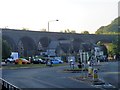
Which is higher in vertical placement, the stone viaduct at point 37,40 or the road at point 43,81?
the stone viaduct at point 37,40

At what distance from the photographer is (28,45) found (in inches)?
4867

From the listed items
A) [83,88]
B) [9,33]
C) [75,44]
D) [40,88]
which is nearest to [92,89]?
[83,88]

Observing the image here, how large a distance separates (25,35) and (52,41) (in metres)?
11.9

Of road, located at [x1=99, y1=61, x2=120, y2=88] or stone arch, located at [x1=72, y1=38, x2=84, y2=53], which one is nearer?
road, located at [x1=99, y1=61, x2=120, y2=88]

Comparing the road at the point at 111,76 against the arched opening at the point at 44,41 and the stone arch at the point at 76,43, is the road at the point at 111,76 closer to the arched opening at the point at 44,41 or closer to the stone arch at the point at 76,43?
the arched opening at the point at 44,41

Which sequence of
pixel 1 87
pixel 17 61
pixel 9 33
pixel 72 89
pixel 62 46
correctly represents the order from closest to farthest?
pixel 1 87 → pixel 72 89 → pixel 17 61 → pixel 9 33 → pixel 62 46

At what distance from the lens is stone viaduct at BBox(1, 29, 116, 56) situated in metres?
113

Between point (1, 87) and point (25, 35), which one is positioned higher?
point (25, 35)

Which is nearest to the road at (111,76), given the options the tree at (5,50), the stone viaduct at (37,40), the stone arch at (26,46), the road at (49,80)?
the road at (49,80)

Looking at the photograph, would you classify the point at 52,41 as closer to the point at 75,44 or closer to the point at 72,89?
the point at 75,44

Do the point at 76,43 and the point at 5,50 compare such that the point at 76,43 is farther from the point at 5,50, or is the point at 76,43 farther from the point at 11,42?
the point at 5,50

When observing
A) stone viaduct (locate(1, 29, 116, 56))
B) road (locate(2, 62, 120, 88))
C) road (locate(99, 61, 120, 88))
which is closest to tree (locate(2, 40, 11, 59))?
stone viaduct (locate(1, 29, 116, 56))

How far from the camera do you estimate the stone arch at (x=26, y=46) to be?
386 ft

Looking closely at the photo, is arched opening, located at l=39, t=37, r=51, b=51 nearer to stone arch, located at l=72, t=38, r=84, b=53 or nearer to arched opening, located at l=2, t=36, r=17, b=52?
stone arch, located at l=72, t=38, r=84, b=53
